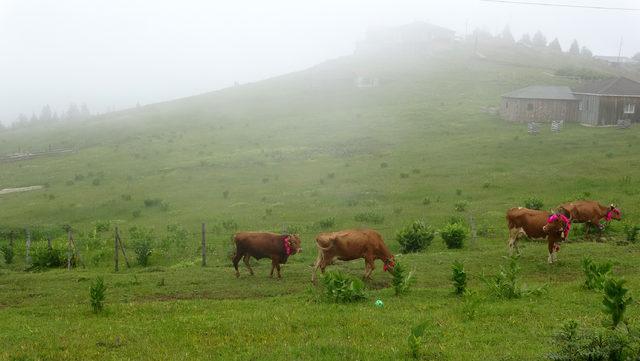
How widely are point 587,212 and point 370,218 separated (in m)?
10.1

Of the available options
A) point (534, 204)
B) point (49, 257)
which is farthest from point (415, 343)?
point (534, 204)

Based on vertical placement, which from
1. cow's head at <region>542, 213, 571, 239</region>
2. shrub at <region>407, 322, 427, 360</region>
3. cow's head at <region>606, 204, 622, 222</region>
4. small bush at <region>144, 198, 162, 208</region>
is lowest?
small bush at <region>144, 198, 162, 208</region>

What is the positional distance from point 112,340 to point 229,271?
8177 millimetres

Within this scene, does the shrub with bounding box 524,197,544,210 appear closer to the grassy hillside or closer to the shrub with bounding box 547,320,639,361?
the grassy hillside

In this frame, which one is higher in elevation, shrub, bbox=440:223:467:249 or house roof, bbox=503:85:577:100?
house roof, bbox=503:85:577:100

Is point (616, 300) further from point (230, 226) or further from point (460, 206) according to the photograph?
point (230, 226)

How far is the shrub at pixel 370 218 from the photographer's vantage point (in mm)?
29328

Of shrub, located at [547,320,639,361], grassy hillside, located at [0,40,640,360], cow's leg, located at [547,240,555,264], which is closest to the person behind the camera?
shrub, located at [547,320,639,361]

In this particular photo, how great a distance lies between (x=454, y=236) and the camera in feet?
76.8

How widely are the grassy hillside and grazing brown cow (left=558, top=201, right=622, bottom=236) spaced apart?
1648 mm

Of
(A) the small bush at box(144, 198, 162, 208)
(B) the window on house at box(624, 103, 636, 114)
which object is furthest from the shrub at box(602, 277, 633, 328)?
(B) the window on house at box(624, 103, 636, 114)

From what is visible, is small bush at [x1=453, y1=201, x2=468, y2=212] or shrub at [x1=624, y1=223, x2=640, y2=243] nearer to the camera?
shrub at [x1=624, y1=223, x2=640, y2=243]

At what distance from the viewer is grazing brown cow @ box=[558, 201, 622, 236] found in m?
23.3

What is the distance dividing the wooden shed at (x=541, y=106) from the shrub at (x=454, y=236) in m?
43.1
